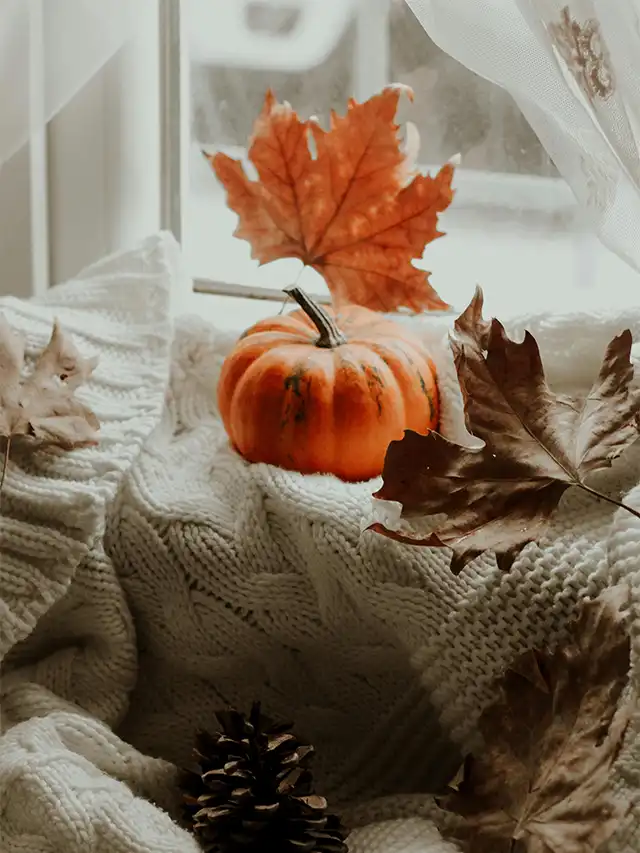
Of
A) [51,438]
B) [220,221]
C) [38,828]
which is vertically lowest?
[38,828]

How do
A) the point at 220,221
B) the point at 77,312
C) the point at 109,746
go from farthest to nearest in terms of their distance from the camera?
the point at 220,221 < the point at 77,312 < the point at 109,746

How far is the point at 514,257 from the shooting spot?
105 cm

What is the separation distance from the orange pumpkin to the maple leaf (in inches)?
2.7

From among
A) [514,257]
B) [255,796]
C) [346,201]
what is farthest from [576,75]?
[255,796]

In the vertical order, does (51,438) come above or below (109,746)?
above

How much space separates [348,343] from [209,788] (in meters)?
0.35

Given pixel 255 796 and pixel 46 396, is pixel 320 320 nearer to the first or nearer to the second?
pixel 46 396

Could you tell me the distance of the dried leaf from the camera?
0.79 m

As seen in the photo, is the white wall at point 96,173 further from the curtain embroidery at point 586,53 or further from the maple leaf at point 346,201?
→ the curtain embroidery at point 586,53

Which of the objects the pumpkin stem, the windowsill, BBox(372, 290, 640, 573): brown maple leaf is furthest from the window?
BBox(372, 290, 640, 573): brown maple leaf

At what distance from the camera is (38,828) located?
0.66m

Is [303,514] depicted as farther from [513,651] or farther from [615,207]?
[615,207]

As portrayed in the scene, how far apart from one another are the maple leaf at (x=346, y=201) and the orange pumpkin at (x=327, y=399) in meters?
0.07

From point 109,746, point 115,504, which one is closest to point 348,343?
→ point 115,504
